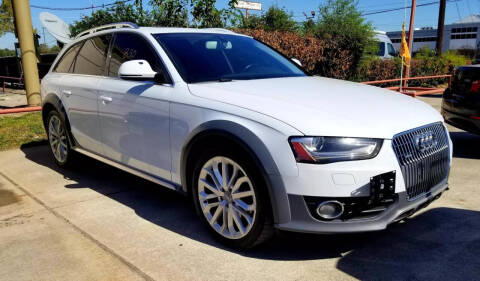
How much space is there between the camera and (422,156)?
→ 290cm

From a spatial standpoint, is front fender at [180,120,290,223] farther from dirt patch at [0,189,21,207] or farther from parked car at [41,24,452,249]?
dirt patch at [0,189,21,207]

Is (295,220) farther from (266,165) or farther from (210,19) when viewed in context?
(210,19)

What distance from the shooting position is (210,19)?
8.80 meters

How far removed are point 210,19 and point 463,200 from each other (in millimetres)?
6312

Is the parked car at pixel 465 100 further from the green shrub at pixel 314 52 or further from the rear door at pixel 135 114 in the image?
the green shrub at pixel 314 52

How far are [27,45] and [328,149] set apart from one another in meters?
8.94

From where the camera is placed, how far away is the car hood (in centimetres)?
263

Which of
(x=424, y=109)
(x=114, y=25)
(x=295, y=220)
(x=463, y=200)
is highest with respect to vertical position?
(x=114, y=25)

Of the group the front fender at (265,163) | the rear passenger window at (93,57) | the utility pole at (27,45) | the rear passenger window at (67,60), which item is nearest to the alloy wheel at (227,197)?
the front fender at (265,163)

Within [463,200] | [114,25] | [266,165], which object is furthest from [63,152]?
[463,200]

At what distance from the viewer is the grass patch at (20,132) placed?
6.85m

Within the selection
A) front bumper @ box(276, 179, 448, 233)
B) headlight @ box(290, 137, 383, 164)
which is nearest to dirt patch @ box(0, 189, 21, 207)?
front bumper @ box(276, 179, 448, 233)

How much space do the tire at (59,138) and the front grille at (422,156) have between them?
3.79 m

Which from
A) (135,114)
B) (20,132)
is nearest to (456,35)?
(20,132)
